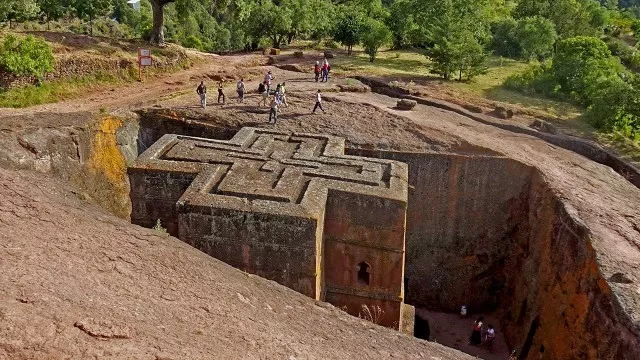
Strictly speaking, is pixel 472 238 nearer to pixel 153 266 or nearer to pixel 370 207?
pixel 370 207

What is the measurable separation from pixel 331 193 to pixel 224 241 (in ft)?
6.60

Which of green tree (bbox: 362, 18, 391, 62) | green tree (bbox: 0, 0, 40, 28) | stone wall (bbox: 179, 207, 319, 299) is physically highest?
green tree (bbox: 0, 0, 40, 28)

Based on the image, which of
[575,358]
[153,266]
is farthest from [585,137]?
[153,266]

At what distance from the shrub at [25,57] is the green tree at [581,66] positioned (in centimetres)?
1793

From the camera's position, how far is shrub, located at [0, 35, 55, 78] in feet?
51.0

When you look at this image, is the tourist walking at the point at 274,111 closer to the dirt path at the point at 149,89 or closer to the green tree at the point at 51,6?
the dirt path at the point at 149,89

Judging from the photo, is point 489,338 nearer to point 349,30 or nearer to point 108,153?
point 108,153

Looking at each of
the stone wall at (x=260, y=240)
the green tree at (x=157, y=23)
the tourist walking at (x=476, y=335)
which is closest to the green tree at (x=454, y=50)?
the green tree at (x=157, y=23)

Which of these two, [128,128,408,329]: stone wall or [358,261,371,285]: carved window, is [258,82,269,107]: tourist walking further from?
[358,261,371,285]: carved window

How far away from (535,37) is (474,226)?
1668cm

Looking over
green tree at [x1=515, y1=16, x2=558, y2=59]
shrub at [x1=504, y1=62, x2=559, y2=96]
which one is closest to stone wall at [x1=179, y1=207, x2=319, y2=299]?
shrub at [x1=504, y1=62, x2=559, y2=96]

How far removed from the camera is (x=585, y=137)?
16953 mm

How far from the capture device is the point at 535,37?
2709 centimetres

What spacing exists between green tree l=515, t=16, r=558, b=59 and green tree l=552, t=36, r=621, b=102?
4.99m
